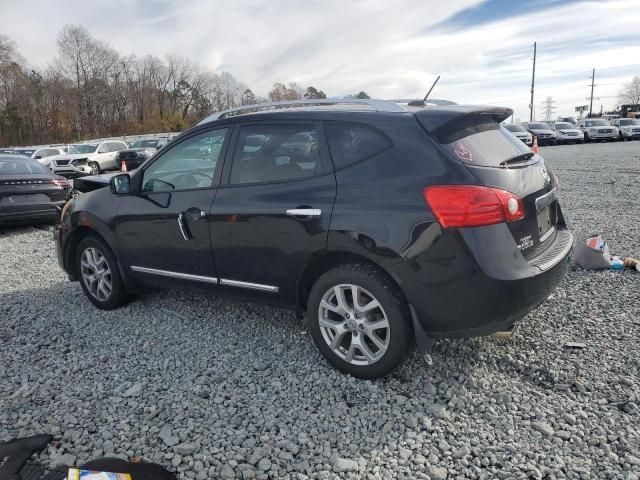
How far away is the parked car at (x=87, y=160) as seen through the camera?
77.0 feet

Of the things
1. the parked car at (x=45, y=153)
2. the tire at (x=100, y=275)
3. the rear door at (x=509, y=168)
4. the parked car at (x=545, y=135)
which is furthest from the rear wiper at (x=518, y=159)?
the parked car at (x=545, y=135)

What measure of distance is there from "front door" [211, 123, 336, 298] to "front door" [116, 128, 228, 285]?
0.16m

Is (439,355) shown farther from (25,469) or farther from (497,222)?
(25,469)

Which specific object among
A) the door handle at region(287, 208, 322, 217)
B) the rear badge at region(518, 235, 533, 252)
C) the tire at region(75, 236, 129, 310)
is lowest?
the tire at region(75, 236, 129, 310)

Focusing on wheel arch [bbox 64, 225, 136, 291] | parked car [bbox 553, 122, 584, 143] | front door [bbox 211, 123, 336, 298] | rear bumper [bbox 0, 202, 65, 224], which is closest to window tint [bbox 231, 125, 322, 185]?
front door [bbox 211, 123, 336, 298]

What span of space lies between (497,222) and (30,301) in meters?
4.65

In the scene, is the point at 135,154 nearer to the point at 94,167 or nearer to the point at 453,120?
the point at 94,167

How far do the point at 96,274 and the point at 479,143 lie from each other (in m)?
3.62

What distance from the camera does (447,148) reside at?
9.70 feet

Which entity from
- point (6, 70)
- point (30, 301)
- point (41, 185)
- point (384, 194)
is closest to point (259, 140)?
point (384, 194)

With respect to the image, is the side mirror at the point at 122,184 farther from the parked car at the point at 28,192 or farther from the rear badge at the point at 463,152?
the parked car at the point at 28,192

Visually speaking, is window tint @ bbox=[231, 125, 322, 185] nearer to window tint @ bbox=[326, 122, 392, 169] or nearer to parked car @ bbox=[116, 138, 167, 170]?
window tint @ bbox=[326, 122, 392, 169]

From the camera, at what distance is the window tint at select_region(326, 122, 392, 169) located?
10.3 feet

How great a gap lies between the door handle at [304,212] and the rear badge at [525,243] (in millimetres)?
1208
